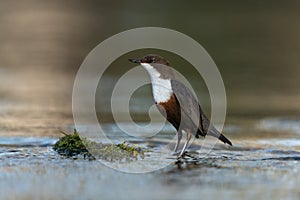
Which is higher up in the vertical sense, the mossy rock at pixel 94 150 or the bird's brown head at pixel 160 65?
the bird's brown head at pixel 160 65

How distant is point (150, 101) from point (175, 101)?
3557 millimetres

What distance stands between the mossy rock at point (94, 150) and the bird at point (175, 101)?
515mm

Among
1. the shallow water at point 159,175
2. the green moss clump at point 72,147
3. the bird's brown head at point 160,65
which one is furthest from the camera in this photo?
the bird's brown head at point 160,65

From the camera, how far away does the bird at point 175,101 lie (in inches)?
295

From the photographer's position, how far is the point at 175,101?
7.48 m

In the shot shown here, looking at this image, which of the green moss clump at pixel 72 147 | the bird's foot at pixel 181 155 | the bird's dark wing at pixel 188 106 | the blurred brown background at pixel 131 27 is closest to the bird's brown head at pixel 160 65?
the bird's dark wing at pixel 188 106

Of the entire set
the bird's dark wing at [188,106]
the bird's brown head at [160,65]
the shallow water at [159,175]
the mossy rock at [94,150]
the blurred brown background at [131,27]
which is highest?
the blurred brown background at [131,27]

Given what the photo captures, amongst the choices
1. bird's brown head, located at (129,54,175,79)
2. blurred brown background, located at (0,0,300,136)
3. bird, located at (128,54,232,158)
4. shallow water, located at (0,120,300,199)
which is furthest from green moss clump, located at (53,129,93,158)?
blurred brown background, located at (0,0,300,136)

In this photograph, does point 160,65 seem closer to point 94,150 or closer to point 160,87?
point 160,87

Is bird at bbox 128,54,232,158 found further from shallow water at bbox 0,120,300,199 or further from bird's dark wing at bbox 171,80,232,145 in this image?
shallow water at bbox 0,120,300,199

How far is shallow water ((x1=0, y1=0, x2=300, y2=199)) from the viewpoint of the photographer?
6141 millimetres

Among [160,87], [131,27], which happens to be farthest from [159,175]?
[131,27]

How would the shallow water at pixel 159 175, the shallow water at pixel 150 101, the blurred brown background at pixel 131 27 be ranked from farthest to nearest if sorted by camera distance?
the blurred brown background at pixel 131 27 → the shallow water at pixel 150 101 → the shallow water at pixel 159 175

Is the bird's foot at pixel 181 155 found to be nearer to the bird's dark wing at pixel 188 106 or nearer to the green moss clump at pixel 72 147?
the bird's dark wing at pixel 188 106
